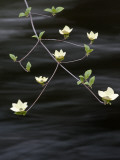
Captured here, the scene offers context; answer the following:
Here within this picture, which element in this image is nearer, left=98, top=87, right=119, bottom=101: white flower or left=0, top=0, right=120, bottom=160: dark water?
left=98, top=87, right=119, bottom=101: white flower

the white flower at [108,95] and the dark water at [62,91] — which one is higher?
the dark water at [62,91]

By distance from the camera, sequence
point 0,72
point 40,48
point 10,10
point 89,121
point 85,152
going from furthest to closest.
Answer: point 10,10
point 40,48
point 0,72
point 89,121
point 85,152

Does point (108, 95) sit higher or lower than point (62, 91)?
lower

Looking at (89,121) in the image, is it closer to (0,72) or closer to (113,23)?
(0,72)

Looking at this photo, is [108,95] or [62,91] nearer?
[108,95]

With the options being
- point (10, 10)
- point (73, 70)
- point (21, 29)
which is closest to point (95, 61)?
point (73, 70)

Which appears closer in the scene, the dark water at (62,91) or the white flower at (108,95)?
the white flower at (108,95)

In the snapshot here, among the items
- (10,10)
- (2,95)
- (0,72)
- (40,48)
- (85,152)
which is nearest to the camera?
(85,152)

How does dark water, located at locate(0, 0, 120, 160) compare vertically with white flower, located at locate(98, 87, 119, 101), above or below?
above
